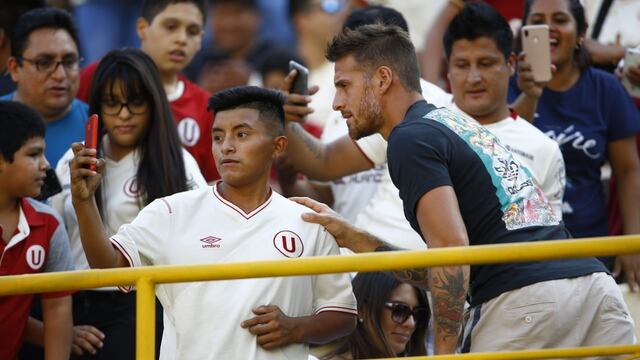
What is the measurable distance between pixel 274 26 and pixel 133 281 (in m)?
6.60

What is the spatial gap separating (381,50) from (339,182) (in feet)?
7.06

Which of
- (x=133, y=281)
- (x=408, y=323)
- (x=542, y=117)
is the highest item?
(x=542, y=117)

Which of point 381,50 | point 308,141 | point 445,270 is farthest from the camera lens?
point 308,141

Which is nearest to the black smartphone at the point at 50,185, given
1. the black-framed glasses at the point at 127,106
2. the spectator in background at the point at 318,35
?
the black-framed glasses at the point at 127,106

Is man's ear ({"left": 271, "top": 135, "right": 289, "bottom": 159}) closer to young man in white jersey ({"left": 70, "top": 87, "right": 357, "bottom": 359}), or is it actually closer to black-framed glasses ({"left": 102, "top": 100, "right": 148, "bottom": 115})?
young man in white jersey ({"left": 70, "top": 87, "right": 357, "bottom": 359})

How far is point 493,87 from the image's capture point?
20.6 feet

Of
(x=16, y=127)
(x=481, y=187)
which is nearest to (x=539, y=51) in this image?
(x=481, y=187)

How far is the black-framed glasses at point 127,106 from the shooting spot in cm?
620

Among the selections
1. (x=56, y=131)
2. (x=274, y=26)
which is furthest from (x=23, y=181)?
Answer: (x=274, y=26)

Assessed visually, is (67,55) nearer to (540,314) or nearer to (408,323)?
(408,323)

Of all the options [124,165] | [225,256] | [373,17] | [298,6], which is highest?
[298,6]

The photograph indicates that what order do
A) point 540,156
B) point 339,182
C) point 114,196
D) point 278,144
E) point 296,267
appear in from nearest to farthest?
point 296,267, point 278,144, point 114,196, point 540,156, point 339,182

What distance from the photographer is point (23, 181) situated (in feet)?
18.5

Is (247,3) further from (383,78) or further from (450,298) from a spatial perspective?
(450,298)
